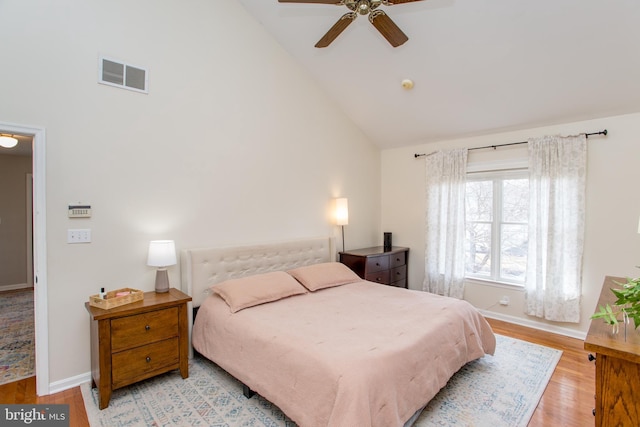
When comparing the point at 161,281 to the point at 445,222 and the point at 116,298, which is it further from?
the point at 445,222

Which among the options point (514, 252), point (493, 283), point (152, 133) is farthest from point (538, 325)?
point (152, 133)

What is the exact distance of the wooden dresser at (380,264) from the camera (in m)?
4.20

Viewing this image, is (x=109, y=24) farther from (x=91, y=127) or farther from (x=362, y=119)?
(x=362, y=119)

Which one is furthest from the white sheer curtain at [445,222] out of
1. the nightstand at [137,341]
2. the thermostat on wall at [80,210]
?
the thermostat on wall at [80,210]

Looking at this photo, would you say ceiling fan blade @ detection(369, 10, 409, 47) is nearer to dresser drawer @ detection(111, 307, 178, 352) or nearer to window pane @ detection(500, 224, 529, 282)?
dresser drawer @ detection(111, 307, 178, 352)

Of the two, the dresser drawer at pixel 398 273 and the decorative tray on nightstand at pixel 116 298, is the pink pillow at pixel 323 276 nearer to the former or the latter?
the dresser drawer at pixel 398 273

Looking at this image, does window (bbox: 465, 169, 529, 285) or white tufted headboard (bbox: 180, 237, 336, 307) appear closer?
white tufted headboard (bbox: 180, 237, 336, 307)

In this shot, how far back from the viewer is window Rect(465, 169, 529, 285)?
402cm

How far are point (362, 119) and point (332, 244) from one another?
1.87 m

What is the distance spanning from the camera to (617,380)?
129 centimetres

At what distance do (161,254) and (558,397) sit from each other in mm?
3315

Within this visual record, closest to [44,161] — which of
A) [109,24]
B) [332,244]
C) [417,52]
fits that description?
[109,24]

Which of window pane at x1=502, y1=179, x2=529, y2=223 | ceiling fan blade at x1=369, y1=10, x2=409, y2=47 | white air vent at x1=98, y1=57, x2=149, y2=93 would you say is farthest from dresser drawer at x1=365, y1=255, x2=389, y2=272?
white air vent at x1=98, y1=57, x2=149, y2=93

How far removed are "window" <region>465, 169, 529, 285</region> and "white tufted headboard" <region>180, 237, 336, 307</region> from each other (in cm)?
208
